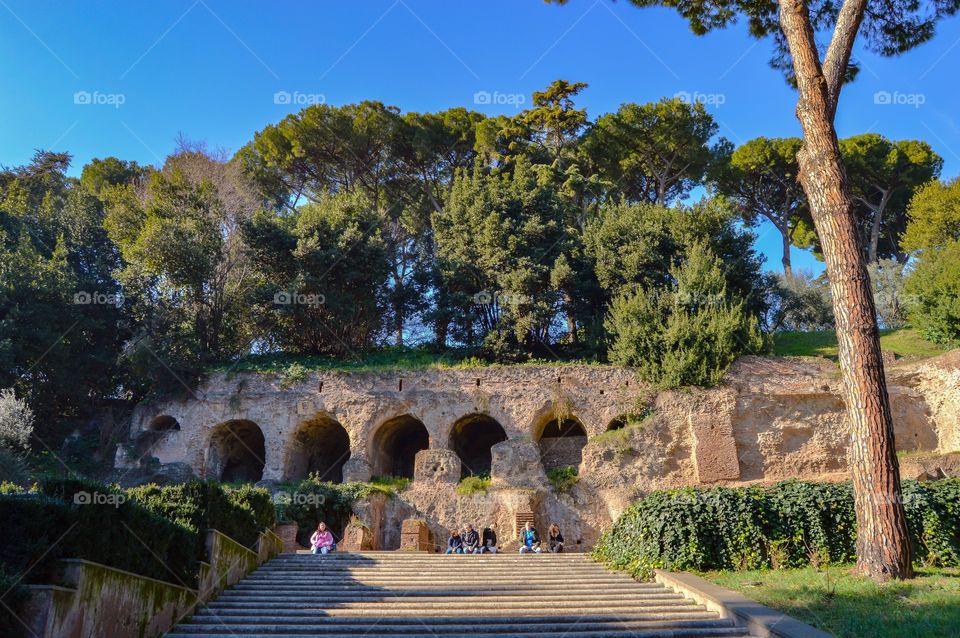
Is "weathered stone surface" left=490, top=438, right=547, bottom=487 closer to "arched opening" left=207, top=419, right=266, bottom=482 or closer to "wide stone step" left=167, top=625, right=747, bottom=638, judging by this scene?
"arched opening" left=207, top=419, right=266, bottom=482

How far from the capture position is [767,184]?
34.8 metres

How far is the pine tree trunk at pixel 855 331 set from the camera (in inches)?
358

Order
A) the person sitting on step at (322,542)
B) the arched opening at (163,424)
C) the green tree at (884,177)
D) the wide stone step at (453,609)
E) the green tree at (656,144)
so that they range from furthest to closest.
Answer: the green tree at (884,177) < the green tree at (656,144) < the arched opening at (163,424) < the person sitting on step at (322,542) < the wide stone step at (453,609)

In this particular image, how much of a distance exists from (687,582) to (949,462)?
12.1 meters

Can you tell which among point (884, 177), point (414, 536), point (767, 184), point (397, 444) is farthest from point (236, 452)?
point (884, 177)

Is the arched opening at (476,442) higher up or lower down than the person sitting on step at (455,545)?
higher up

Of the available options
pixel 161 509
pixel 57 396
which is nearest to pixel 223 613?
pixel 161 509

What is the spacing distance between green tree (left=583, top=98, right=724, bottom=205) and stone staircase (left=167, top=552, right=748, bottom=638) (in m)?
23.1

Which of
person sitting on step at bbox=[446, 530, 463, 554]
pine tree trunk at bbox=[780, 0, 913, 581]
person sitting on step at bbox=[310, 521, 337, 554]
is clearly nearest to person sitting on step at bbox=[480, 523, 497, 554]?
person sitting on step at bbox=[446, 530, 463, 554]

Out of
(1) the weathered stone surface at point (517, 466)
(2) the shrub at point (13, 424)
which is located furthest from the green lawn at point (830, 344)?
(2) the shrub at point (13, 424)

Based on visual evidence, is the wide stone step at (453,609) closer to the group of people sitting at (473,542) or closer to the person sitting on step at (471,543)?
the group of people sitting at (473,542)

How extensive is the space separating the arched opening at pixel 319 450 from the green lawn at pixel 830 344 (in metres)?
15.3

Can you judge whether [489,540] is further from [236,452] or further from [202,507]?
[236,452]

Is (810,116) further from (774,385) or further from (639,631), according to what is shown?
(774,385)
